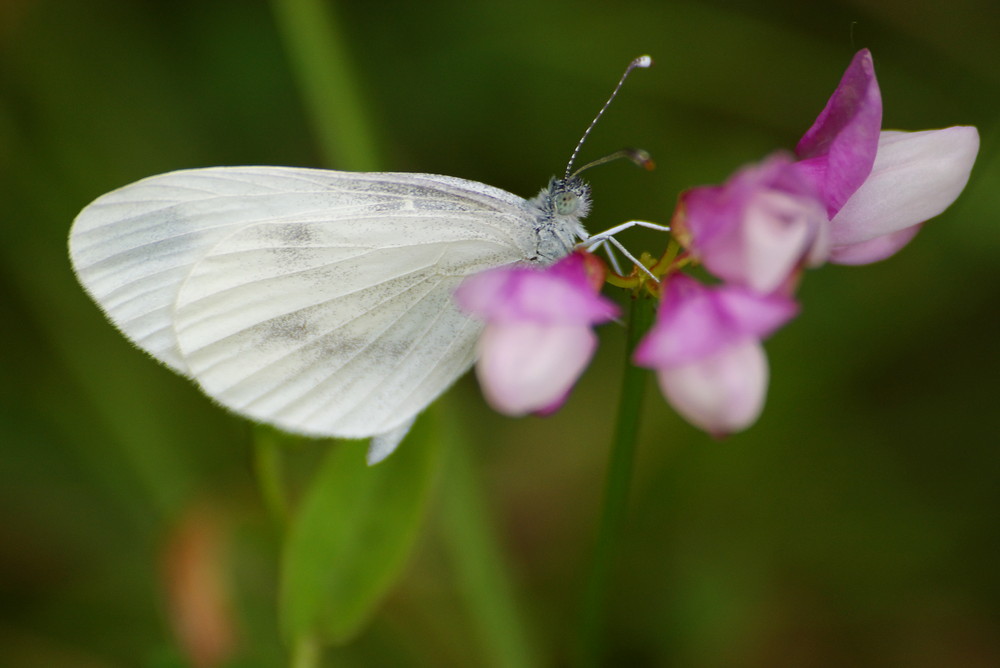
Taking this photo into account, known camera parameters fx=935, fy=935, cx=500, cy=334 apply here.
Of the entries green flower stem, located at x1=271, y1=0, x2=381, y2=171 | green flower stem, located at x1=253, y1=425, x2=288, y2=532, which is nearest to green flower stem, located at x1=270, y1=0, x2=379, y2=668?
green flower stem, located at x1=271, y1=0, x2=381, y2=171

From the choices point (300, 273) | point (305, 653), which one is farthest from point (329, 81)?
point (305, 653)

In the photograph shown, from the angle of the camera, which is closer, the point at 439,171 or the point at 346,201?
the point at 346,201

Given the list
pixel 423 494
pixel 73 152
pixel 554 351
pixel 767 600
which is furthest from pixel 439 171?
pixel 554 351

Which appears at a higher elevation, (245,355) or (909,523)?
(245,355)

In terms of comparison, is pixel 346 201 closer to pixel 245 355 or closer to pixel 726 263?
pixel 245 355

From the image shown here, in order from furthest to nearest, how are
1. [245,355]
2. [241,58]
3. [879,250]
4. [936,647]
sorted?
[241,58]
[936,647]
[245,355]
[879,250]

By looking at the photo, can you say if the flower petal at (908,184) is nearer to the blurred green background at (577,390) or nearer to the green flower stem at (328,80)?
the blurred green background at (577,390)

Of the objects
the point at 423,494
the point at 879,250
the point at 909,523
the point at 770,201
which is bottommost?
the point at 909,523
